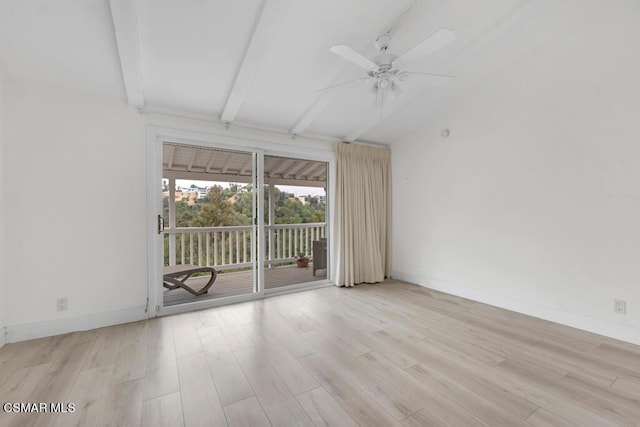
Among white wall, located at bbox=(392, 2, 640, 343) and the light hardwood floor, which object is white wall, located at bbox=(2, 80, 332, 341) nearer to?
the light hardwood floor

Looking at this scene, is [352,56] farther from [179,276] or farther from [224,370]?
[179,276]

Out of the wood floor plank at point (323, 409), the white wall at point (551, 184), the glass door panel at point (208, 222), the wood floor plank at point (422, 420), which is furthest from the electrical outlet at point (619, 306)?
the glass door panel at point (208, 222)

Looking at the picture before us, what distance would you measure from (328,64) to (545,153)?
2442mm

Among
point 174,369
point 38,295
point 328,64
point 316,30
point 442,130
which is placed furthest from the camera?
point 442,130

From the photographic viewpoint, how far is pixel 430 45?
1899 mm

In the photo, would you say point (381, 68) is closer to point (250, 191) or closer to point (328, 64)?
point (328, 64)

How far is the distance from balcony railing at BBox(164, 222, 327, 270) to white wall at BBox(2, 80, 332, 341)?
137cm

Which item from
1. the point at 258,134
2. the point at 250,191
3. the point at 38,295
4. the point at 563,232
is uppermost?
the point at 258,134

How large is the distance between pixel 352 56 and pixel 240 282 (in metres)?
3.60

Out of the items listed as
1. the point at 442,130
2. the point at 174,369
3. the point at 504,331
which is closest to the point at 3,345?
the point at 174,369

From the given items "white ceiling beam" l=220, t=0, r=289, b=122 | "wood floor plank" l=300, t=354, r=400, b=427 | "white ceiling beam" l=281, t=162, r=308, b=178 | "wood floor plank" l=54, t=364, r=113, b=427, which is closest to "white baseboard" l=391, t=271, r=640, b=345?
"wood floor plank" l=300, t=354, r=400, b=427

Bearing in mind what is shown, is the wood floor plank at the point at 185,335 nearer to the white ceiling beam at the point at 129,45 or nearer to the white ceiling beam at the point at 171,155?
the white ceiling beam at the point at 171,155

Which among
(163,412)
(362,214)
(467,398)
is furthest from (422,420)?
(362,214)

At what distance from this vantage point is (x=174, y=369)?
1932 mm
